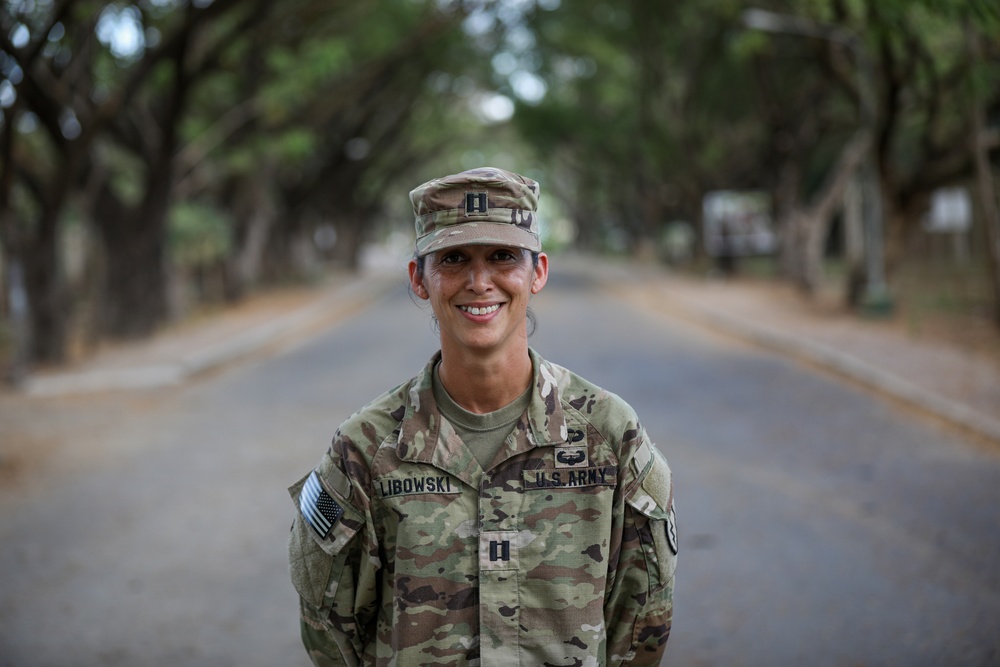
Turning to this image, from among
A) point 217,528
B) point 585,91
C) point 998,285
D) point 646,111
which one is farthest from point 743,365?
point 585,91

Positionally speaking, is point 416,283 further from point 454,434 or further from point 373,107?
point 373,107

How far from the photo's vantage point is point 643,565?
7.25 ft

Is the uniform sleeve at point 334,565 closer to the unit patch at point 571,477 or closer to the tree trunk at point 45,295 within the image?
the unit patch at point 571,477

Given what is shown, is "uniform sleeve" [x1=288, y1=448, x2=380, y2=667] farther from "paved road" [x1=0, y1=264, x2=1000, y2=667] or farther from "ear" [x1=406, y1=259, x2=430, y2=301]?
"paved road" [x1=0, y1=264, x2=1000, y2=667]

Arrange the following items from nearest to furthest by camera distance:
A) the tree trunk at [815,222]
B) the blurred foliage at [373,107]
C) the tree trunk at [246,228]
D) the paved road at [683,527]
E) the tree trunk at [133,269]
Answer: the paved road at [683,527], the blurred foliage at [373,107], the tree trunk at [133,269], the tree trunk at [815,222], the tree trunk at [246,228]

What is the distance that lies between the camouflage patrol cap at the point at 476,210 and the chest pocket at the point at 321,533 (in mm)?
→ 501

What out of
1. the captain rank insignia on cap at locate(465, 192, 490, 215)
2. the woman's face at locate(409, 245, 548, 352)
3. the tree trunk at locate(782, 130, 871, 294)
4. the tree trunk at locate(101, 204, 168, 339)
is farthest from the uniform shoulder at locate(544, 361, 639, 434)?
the tree trunk at locate(782, 130, 871, 294)

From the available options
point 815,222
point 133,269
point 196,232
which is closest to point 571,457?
point 133,269

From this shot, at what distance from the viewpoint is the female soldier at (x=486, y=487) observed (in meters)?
2.11

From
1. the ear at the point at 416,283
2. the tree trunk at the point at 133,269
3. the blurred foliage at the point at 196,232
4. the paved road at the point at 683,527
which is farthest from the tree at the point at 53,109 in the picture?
the ear at the point at 416,283

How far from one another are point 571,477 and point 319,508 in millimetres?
496

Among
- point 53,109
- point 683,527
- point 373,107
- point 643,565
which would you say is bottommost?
point 683,527

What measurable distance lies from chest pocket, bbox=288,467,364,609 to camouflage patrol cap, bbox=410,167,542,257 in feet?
1.64

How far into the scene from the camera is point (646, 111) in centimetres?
3116
